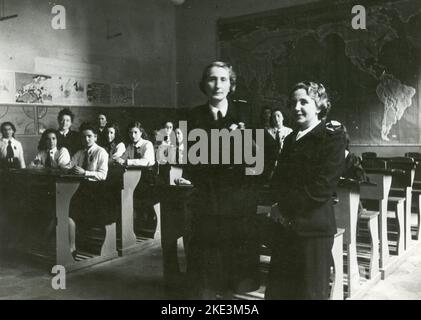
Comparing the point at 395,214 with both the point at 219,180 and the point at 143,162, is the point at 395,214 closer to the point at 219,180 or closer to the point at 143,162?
the point at 219,180

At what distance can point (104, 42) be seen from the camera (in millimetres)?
9211

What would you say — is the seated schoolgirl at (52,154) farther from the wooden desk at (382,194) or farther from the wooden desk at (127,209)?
the wooden desk at (382,194)

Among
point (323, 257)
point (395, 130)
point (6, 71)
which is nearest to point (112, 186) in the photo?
point (323, 257)

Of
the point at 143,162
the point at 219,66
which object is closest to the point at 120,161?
the point at 143,162

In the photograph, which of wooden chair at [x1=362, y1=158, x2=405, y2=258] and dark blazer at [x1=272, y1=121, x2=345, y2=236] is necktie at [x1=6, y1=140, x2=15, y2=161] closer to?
wooden chair at [x1=362, y1=158, x2=405, y2=258]

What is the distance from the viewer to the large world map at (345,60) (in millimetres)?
7707

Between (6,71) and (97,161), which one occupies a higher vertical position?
(6,71)

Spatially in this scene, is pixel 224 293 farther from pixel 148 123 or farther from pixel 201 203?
pixel 148 123

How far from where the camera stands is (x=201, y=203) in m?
2.46

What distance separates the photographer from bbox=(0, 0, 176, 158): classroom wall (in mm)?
7711

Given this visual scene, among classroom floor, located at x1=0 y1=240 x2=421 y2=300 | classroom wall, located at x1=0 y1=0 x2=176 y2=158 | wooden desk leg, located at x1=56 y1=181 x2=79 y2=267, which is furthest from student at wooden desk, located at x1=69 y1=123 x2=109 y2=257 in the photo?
classroom wall, located at x1=0 y1=0 x2=176 y2=158

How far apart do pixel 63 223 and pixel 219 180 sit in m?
2.29

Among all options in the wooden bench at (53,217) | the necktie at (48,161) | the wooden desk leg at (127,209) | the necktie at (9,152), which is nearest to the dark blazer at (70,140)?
the necktie at (9,152)
